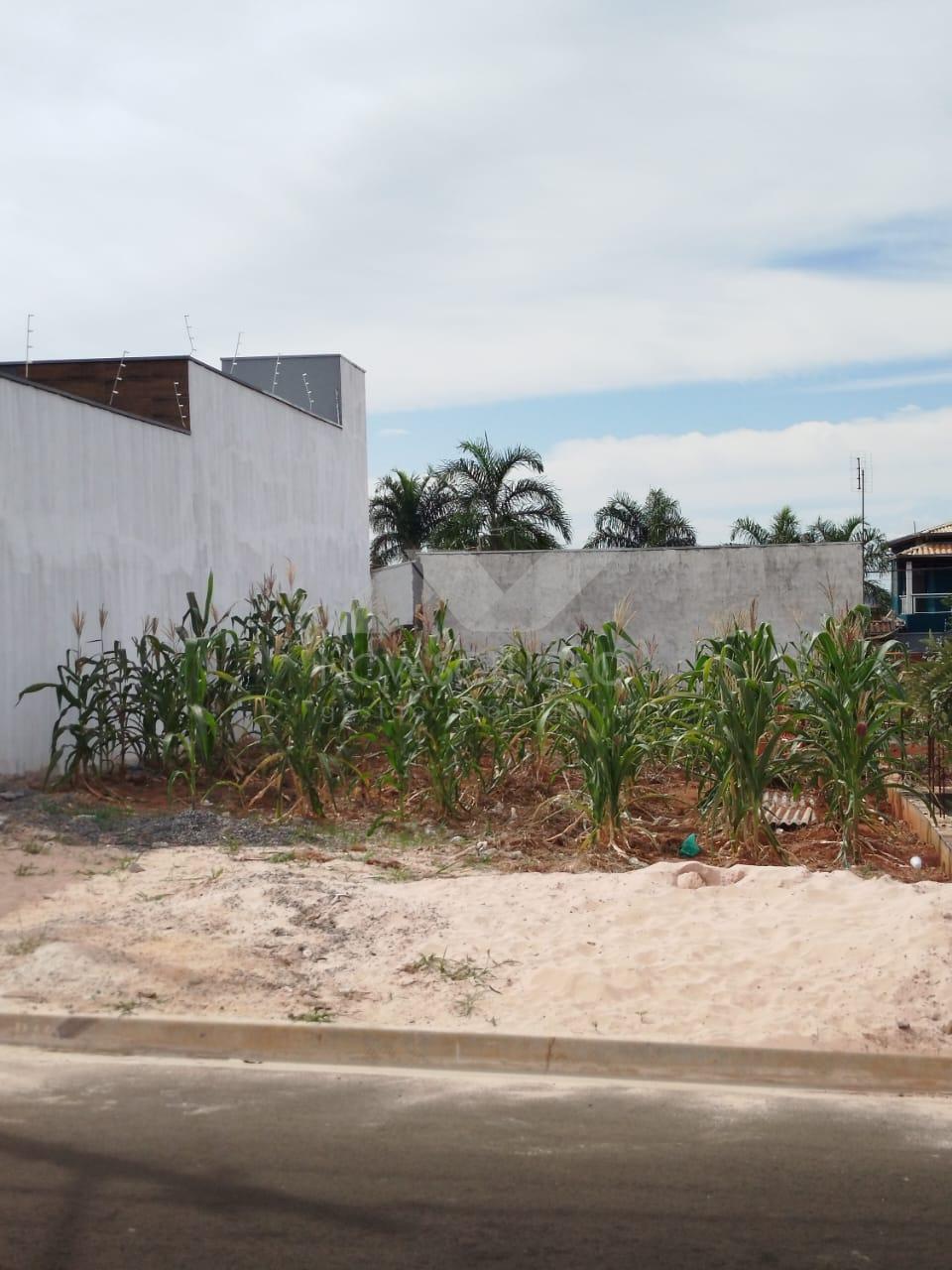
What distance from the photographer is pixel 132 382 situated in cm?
1777

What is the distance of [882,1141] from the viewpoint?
5.33 m

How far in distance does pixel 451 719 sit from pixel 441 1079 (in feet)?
19.2

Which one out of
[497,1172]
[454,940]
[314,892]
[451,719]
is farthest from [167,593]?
[497,1172]

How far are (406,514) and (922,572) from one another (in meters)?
28.8

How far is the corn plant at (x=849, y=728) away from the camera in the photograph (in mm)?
10117

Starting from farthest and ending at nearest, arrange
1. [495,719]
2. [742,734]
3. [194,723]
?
[194,723] < [495,719] < [742,734]

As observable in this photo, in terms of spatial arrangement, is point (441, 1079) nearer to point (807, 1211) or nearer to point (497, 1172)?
point (497, 1172)

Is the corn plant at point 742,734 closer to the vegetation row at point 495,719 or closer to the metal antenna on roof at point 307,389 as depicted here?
the vegetation row at point 495,719

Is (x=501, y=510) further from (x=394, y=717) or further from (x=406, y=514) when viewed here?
(x=394, y=717)

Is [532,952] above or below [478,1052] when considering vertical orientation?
above

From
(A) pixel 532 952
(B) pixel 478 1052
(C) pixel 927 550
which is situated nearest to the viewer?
(B) pixel 478 1052

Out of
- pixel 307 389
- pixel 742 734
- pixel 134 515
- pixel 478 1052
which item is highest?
pixel 307 389

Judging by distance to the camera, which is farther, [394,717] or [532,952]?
[394,717]

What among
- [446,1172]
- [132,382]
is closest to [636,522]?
[132,382]
